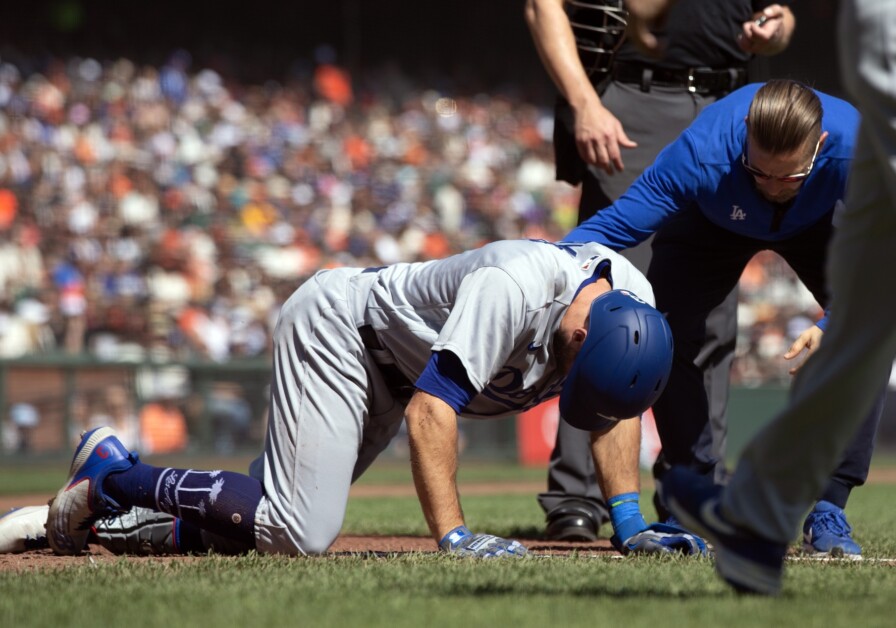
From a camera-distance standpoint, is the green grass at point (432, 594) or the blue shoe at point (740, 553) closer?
the green grass at point (432, 594)

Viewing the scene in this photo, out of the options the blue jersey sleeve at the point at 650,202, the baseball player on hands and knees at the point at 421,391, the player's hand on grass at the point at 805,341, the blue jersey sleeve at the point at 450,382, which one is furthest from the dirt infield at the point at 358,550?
the blue jersey sleeve at the point at 650,202

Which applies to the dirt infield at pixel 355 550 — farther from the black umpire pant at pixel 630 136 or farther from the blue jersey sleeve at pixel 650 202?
the blue jersey sleeve at pixel 650 202

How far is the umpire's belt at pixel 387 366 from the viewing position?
14.1 ft

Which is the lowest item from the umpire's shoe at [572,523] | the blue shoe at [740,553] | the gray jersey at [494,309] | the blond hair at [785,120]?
the umpire's shoe at [572,523]

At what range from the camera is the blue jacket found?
177 inches

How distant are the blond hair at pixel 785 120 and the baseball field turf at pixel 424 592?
1.44 meters

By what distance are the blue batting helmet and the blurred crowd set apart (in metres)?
10.1

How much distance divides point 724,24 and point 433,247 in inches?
524

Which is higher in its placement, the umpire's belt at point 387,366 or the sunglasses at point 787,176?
the sunglasses at point 787,176

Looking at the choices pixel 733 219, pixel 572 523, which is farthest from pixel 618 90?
pixel 572 523

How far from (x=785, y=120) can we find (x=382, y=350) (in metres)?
1.63

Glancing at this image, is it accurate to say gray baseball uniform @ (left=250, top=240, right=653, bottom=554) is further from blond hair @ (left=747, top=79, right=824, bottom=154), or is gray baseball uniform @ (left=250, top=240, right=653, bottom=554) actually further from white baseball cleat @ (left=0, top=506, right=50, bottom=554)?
white baseball cleat @ (left=0, top=506, right=50, bottom=554)

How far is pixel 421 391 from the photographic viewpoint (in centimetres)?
383

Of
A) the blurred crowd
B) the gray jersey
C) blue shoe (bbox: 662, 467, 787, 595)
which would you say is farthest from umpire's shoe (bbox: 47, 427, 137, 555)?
the blurred crowd
